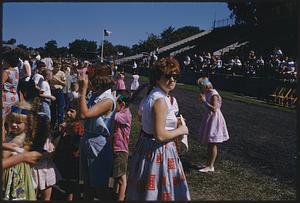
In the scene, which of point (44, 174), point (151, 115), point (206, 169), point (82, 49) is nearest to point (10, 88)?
point (44, 174)

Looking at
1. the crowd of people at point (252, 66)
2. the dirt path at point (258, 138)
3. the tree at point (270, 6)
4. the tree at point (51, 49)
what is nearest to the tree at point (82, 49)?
the tree at point (51, 49)

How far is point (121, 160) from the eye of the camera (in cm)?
585

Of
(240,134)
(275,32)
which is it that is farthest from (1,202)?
(275,32)

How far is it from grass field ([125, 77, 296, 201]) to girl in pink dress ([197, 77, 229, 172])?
1.17 ft

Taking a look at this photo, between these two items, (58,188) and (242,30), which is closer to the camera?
(58,188)

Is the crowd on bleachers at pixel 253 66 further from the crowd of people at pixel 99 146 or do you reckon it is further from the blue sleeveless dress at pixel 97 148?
the blue sleeveless dress at pixel 97 148

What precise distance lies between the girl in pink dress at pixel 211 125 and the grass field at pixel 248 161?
36cm

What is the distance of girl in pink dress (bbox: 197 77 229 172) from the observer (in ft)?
25.8

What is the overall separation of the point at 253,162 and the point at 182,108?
9575 mm

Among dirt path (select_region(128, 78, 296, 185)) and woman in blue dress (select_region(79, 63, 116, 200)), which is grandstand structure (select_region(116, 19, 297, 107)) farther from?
woman in blue dress (select_region(79, 63, 116, 200))

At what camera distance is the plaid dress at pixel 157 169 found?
4.12 metres

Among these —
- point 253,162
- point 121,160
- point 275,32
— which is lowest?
point 253,162

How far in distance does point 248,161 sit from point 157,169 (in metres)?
5.24

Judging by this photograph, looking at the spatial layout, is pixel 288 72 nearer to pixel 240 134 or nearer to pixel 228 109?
pixel 228 109
